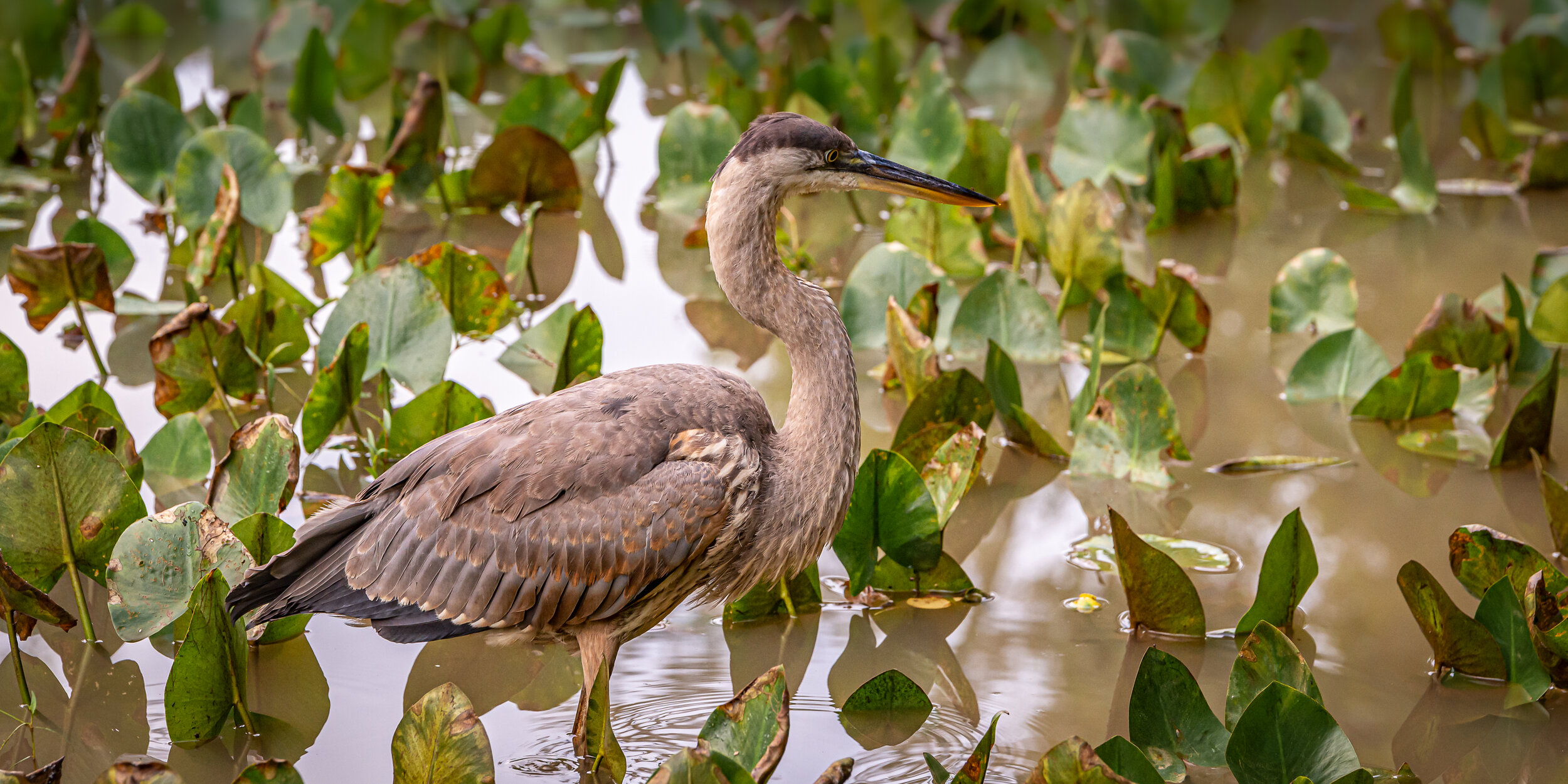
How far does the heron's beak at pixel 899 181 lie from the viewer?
3162mm

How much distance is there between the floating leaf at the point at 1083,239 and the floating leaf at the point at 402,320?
7.81 feet

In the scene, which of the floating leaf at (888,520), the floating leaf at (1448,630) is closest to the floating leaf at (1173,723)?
the floating leaf at (1448,630)

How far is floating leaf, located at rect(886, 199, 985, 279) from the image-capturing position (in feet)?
18.1

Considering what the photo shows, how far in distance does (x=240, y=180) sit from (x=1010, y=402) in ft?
10.5

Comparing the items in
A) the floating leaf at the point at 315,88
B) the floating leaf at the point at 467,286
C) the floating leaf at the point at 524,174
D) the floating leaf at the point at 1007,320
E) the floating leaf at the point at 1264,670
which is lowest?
the floating leaf at the point at 1264,670

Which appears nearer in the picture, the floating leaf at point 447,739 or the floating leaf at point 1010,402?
the floating leaf at point 447,739

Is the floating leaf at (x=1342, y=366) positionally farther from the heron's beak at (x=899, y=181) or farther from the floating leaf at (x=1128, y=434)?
the heron's beak at (x=899, y=181)

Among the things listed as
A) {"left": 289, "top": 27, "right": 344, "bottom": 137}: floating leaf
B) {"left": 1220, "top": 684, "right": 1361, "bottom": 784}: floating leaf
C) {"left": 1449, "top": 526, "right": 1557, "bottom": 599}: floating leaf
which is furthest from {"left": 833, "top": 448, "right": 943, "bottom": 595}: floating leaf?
{"left": 289, "top": 27, "right": 344, "bottom": 137}: floating leaf

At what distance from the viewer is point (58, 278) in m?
4.46

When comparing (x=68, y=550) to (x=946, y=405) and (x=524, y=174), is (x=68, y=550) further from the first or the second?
(x=524, y=174)

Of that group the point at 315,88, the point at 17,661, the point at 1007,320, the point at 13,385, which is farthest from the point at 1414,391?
the point at 315,88

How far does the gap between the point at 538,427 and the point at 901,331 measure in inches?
67.3

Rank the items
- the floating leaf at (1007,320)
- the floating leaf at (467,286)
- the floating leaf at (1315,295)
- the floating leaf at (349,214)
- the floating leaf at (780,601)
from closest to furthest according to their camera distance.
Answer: the floating leaf at (780,601), the floating leaf at (467,286), the floating leaf at (1007,320), the floating leaf at (349,214), the floating leaf at (1315,295)

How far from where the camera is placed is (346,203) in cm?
511
